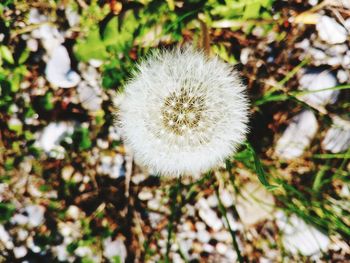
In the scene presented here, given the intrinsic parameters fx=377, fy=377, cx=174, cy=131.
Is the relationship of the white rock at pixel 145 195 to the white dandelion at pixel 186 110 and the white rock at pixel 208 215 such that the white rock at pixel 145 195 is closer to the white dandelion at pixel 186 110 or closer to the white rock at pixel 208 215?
the white rock at pixel 208 215

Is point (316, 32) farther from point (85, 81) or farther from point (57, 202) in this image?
point (57, 202)

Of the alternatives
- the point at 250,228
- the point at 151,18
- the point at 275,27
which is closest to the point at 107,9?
the point at 151,18

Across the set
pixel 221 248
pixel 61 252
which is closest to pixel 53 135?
pixel 61 252

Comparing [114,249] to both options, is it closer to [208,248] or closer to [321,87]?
[208,248]

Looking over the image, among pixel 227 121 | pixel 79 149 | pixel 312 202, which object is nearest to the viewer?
pixel 227 121

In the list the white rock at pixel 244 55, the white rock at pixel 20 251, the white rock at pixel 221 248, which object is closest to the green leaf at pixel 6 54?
the white rock at pixel 20 251

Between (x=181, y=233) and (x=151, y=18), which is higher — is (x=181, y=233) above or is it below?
below

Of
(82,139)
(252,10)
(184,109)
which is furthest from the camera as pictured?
(82,139)
